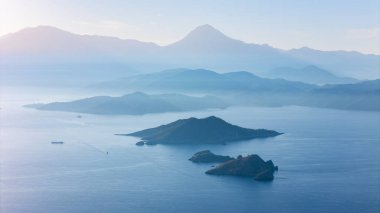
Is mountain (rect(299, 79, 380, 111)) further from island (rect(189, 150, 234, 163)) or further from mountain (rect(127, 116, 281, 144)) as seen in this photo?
island (rect(189, 150, 234, 163))

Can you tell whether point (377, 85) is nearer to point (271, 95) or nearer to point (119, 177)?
point (271, 95)

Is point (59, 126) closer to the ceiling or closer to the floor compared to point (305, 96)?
closer to the floor

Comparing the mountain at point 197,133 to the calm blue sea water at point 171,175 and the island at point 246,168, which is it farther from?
the island at point 246,168

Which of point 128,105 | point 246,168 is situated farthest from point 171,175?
point 128,105

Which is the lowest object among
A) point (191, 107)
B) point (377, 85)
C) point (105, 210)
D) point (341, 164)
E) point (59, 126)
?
point (105, 210)

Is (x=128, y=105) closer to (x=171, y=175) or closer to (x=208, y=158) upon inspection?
(x=208, y=158)

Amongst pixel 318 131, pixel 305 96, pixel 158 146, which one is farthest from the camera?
pixel 305 96

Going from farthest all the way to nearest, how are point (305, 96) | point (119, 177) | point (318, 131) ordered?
1. point (305, 96)
2. point (318, 131)
3. point (119, 177)

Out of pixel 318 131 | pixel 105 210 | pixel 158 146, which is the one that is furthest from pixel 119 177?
pixel 318 131
